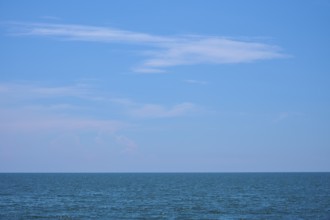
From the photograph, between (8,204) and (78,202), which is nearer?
(8,204)

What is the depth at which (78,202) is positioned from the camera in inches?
2328

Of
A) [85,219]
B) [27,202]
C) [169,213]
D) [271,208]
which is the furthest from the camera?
[27,202]

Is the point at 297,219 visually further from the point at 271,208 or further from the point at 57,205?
the point at 57,205

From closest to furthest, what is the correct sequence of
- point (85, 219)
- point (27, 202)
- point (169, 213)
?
point (85, 219)
point (169, 213)
point (27, 202)

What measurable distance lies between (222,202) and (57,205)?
2095 centimetres

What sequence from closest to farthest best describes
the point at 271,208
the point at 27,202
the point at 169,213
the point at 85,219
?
1. the point at 85,219
2. the point at 169,213
3. the point at 271,208
4. the point at 27,202

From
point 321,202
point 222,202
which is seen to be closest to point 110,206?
point 222,202

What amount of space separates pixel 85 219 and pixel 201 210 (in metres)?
13.6

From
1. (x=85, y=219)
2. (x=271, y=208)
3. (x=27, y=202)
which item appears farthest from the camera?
(x=27, y=202)

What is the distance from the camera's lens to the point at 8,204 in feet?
178

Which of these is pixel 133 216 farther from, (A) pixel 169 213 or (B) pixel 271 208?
(B) pixel 271 208

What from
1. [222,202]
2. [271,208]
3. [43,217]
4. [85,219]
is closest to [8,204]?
[43,217]

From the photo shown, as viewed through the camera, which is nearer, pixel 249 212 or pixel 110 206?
pixel 249 212

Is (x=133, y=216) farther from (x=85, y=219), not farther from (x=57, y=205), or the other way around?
(x=57, y=205)
